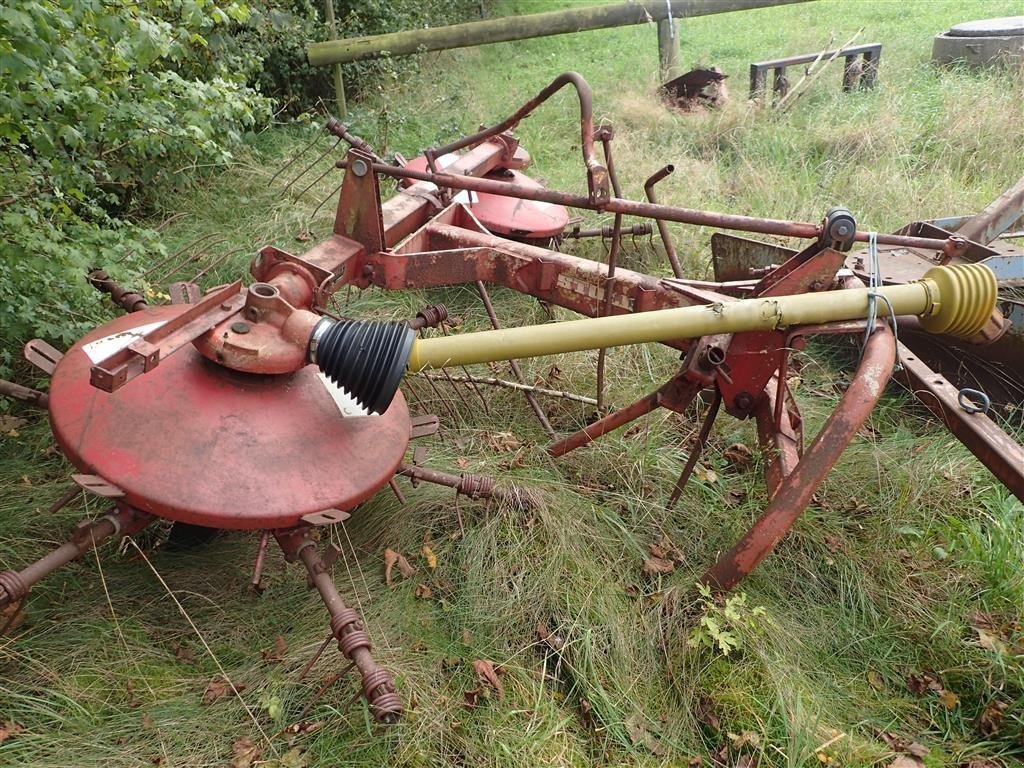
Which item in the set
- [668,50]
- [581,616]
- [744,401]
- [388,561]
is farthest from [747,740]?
[668,50]

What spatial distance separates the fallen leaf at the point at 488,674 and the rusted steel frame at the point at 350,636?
1.07ft

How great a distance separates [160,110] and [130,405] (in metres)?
2.19

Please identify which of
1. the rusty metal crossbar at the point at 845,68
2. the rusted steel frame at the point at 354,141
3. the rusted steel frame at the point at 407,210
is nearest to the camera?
the rusted steel frame at the point at 354,141

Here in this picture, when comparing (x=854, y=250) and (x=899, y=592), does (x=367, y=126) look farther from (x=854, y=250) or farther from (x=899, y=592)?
(x=899, y=592)

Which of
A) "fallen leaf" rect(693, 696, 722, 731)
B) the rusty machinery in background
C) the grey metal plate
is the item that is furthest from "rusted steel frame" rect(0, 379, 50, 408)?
the grey metal plate

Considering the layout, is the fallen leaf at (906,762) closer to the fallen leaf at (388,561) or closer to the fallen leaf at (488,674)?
the fallen leaf at (488,674)

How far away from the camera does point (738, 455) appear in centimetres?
319

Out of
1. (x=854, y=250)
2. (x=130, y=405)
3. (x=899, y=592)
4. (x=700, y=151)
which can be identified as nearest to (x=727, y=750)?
(x=899, y=592)

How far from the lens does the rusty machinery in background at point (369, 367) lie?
1974 millimetres

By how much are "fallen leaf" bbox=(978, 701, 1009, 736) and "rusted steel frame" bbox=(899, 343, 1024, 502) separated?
23.5 inches

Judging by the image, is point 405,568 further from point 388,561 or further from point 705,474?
point 705,474

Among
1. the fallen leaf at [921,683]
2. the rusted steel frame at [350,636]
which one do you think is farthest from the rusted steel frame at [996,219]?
the rusted steel frame at [350,636]

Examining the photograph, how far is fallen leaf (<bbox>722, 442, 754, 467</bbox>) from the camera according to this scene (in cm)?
319

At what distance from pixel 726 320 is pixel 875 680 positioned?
3.93ft
